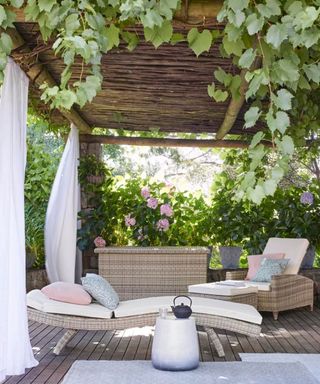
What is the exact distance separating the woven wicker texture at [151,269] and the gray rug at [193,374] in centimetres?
350

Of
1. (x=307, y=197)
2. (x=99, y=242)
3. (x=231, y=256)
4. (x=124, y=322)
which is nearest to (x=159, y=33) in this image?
(x=124, y=322)

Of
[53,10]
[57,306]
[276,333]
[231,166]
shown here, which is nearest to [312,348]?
[276,333]

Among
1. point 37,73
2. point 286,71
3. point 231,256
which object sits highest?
point 37,73

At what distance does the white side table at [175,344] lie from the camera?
4.25 meters

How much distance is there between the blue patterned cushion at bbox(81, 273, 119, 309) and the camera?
532 centimetres

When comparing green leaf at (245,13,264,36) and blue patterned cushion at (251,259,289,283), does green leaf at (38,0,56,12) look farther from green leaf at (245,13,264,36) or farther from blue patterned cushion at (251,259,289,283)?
blue patterned cushion at (251,259,289,283)

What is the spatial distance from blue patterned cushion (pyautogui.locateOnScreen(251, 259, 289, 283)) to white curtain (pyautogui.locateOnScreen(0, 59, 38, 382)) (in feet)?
12.8

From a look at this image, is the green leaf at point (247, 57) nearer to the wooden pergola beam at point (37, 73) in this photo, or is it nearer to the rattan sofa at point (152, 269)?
the wooden pergola beam at point (37, 73)

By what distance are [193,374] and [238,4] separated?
246 centimetres

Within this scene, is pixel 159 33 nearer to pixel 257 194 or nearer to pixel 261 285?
pixel 257 194

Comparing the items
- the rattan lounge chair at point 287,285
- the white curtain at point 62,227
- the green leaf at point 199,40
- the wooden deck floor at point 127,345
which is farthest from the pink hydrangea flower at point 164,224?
the green leaf at point 199,40

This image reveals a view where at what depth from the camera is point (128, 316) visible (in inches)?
206

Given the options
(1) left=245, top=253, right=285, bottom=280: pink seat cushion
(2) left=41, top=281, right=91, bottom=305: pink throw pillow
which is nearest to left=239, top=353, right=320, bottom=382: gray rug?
(2) left=41, top=281, right=91, bottom=305: pink throw pillow

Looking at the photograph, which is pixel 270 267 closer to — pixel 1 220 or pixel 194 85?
pixel 194 85
